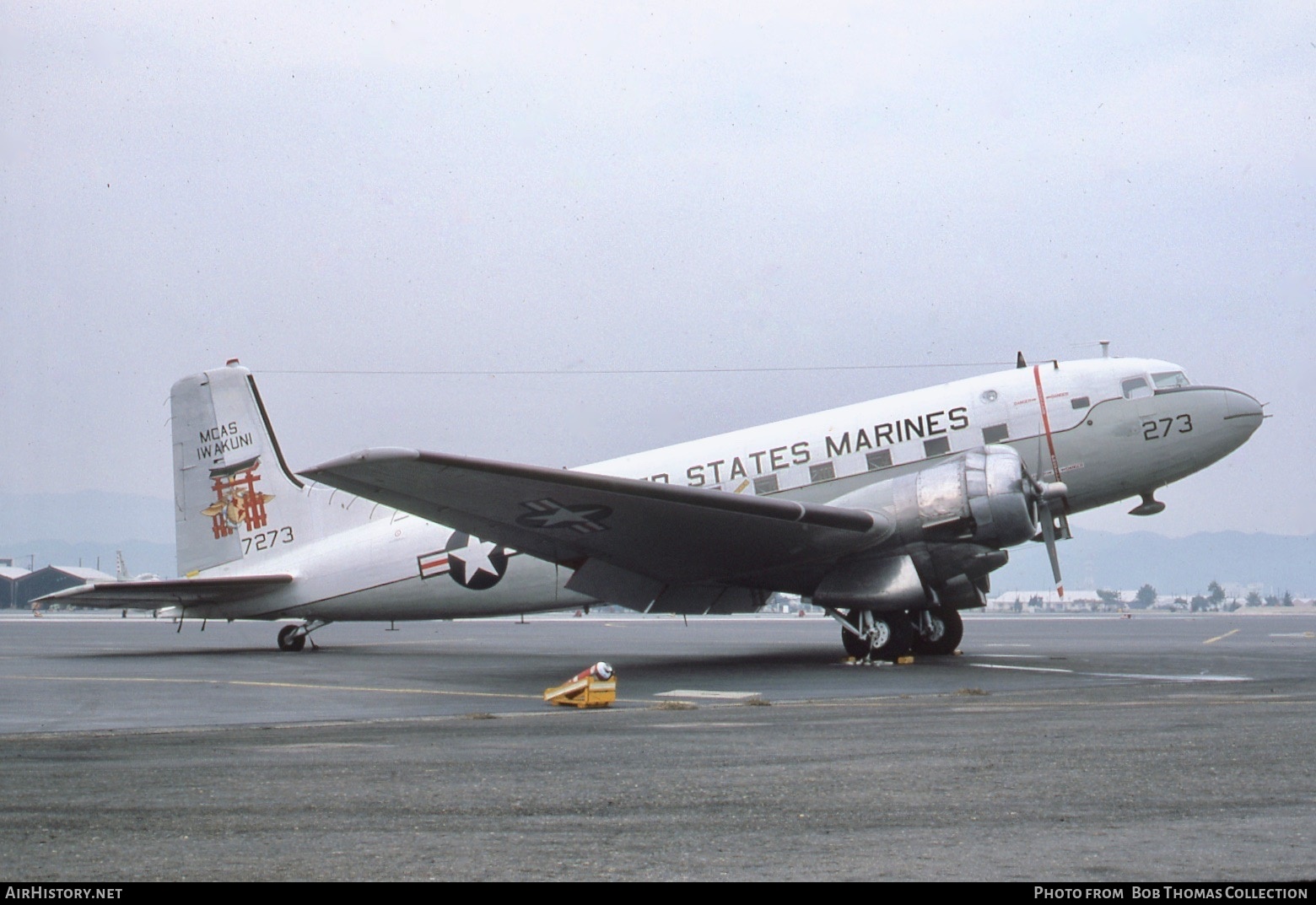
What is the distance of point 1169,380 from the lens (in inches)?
819

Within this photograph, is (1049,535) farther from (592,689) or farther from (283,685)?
(283,685)

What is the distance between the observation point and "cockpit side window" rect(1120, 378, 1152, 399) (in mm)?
20547

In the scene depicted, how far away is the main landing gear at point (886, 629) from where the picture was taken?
65.3 feet

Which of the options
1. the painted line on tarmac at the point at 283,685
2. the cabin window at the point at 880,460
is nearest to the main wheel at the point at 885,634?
the cabin window at the point at 880,460

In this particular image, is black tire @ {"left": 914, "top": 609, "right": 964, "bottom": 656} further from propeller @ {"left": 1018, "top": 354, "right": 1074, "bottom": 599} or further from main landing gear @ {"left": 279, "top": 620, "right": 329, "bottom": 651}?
main landing gear @ {"left": 279, "top": 620, "right": 329, "bottom": 651}

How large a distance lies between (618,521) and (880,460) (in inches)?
196

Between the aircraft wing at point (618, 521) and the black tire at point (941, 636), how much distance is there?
3192 millimetres

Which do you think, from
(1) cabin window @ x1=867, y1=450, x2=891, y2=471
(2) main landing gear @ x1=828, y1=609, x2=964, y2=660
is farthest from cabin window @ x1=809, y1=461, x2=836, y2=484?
(2) main landing gear @ x1=828, y1=609, x2=964, y2=660

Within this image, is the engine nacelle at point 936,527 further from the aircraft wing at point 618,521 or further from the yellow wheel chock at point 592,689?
the yellow wheel chock at point 592,689

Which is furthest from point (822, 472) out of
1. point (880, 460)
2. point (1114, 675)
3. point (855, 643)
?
point (1114, 675)

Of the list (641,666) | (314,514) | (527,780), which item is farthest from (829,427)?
(527,780)

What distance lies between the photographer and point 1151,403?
20531 millimetres

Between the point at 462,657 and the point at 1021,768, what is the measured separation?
1813 centimetres

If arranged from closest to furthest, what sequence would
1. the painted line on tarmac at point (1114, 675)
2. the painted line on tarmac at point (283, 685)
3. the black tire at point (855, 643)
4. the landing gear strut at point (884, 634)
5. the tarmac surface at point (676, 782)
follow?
1. the tarmac surface at point (676, 782)
2. the painted line on tarmac at point (283, 685)
3. the painted line on tarmac at point (1114, 675)
4. the landing gear strut at point (884, 634)
5. the black tire at point (855, 643)
